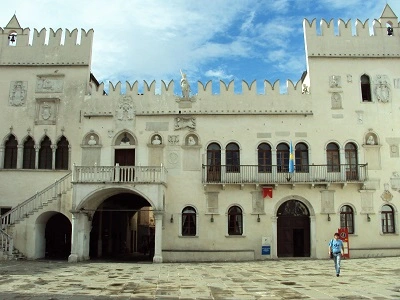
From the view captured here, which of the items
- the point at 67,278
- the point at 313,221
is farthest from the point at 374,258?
the point at 67,278

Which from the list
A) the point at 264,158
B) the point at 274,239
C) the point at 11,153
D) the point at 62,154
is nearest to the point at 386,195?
the point at 274,239

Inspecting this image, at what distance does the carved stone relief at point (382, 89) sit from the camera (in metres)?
25.6

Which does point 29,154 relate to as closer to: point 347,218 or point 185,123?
point 185,123

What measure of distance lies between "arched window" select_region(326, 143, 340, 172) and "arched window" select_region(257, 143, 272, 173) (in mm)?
3319

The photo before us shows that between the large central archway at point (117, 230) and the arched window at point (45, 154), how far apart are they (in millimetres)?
3911

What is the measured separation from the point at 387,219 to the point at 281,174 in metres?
6.43

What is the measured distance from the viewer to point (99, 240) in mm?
27062

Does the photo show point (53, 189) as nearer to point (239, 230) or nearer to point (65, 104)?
point (65, 104)

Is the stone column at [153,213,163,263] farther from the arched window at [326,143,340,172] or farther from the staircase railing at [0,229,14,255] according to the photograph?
the arched window at [326,143,340,172]

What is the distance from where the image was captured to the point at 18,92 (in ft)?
86.0

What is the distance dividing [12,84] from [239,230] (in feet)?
52.7

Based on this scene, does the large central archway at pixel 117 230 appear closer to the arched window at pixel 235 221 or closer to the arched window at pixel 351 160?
the arched window at pixel 235 221

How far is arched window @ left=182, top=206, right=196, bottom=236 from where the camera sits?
24.4 metres

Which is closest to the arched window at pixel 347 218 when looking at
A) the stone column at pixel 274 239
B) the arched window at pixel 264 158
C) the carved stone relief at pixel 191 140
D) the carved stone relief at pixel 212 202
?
the stone column at pixel 274 239
